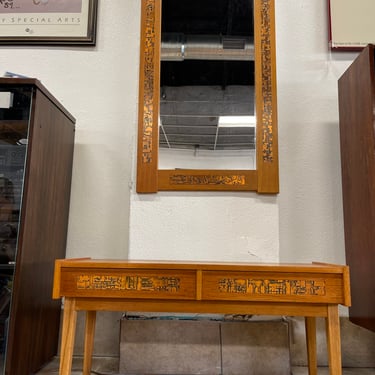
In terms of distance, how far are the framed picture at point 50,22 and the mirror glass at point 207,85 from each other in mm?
508

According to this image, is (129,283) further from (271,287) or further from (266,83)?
(266,83)

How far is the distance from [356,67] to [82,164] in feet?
5.11

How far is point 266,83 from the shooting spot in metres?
1.95

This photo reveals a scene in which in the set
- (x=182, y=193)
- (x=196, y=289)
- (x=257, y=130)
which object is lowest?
(x=196, y=289)

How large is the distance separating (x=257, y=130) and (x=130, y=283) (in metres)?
1.04

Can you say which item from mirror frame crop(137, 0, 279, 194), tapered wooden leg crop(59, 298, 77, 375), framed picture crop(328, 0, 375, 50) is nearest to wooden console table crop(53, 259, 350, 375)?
tapered wooden leg crop(59, 298, 77, 375)

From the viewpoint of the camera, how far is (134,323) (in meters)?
1.80

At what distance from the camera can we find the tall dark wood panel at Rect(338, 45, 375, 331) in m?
1.61

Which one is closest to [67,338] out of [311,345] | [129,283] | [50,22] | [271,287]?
[129,283]

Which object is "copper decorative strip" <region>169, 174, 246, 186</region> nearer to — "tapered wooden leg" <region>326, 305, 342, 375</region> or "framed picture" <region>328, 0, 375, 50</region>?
"tapered wooden leg" <region>326, 305, 342, 375</region>

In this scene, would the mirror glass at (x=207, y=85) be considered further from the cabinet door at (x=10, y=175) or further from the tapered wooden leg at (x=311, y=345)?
the tapered wooden leg at (x=311, y=345)

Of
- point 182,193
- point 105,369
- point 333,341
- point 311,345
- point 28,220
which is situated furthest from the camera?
point 182,193

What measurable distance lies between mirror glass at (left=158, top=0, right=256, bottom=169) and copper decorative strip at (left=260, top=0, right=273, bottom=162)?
58 mm

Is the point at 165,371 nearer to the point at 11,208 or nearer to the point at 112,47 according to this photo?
the point at 11,208
